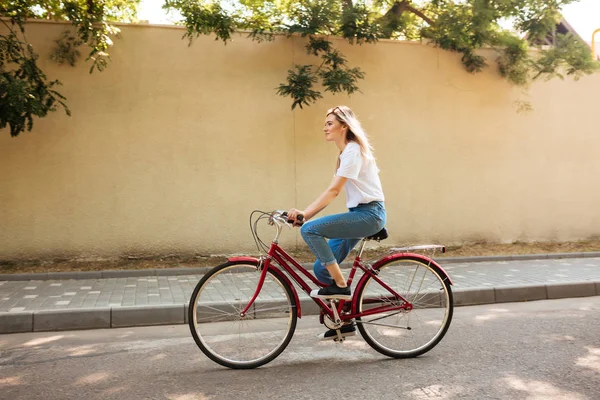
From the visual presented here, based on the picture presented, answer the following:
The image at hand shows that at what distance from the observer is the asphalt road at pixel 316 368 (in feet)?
11.9

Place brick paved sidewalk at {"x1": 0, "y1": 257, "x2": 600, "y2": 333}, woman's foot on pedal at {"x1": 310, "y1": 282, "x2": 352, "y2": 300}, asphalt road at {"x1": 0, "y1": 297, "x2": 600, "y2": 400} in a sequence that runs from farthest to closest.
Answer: brick paved sidewalk at {"x1": 0, "y1": 257, "x2": 600, "y2": 333}
woman's foot on pedal at {"x1": 310, "y1": 282, "x2": 352, "y2": 300}
asphalt road at {"x1": 0, "y1": 297, "x2": 600, "y2": 400}

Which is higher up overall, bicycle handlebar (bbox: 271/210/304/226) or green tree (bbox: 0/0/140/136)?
green tree (bbox: 0/0/140/136)

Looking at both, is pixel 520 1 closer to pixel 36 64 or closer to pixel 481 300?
pixel 481 300

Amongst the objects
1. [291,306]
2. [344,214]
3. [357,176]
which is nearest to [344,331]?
[291,306]

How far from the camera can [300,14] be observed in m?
9.47

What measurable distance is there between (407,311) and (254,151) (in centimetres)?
576

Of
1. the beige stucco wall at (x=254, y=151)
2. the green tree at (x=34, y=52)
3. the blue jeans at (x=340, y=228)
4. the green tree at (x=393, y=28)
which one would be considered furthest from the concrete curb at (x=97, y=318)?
the green tree at (x=393, y=28)

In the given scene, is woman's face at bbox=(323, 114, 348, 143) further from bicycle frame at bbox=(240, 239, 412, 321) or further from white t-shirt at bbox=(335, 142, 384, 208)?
bicycle frame at bbox=(240, 239, 412, 321)

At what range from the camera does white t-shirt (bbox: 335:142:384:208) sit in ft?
13.6

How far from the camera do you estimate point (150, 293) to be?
692 cm

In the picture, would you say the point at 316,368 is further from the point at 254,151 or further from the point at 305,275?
the point at 254,151

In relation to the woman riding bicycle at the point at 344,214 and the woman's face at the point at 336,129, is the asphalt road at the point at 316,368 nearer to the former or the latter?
the woman riding bicycle at the point at 344,214

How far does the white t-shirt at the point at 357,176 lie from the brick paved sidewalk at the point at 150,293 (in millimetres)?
2134

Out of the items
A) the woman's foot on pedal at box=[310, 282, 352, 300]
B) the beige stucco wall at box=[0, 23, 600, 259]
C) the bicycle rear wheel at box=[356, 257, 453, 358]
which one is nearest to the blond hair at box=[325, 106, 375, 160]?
the bicycle rear wheel at box=[356, 257, 453, 358]
